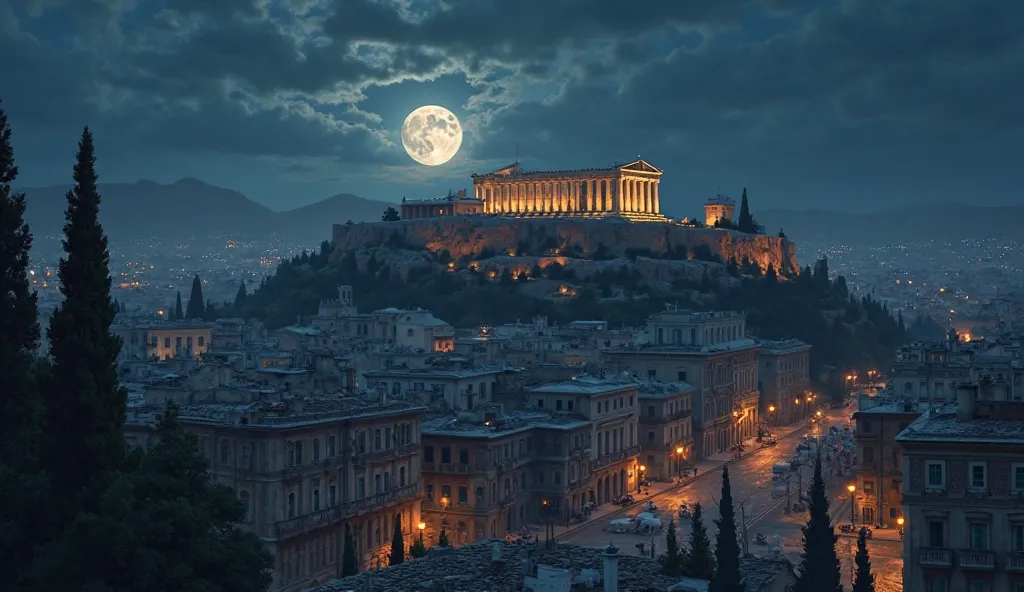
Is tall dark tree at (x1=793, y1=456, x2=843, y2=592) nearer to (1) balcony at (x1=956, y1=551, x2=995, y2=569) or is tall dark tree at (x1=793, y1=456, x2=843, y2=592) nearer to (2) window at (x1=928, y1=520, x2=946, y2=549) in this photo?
(2) window at (x1=928, y1=520, x2=946, y2=549)

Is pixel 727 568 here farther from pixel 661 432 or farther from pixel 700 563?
pixel 661 432

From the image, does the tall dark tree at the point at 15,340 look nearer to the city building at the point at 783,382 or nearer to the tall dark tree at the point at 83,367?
the tall dark tree at the point at 83,367

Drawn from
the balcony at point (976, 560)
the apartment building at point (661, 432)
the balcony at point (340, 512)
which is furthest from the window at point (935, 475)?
the apartment building at point (661, 432)

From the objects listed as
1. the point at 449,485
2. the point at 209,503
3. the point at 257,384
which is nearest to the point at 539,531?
the point at 449,485

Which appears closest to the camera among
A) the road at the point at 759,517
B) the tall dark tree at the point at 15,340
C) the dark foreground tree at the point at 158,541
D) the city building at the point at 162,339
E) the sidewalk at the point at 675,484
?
the dark foreground tree at the point at 158,541

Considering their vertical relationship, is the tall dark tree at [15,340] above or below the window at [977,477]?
above

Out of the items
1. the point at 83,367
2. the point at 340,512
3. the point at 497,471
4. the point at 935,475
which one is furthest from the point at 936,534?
the point at 497,471

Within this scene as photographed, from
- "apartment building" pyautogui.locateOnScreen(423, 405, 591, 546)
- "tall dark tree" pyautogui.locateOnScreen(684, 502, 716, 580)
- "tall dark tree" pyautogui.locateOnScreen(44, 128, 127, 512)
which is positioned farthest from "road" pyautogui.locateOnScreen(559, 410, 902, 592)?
"tall dark tree" pyautogui.locateOnScreen(44, 128, 127, 512)
